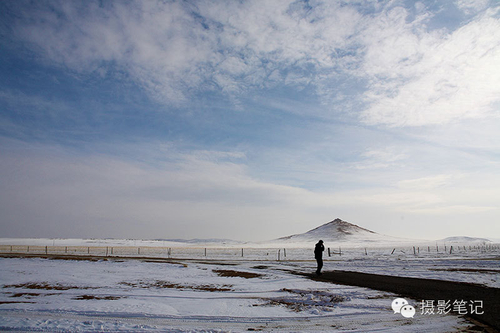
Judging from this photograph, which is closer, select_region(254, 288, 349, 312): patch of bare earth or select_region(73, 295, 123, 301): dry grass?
select_region(254, 288, 349, 312): patch of bare earth

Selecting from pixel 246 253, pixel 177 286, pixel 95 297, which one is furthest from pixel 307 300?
pixel 246 253

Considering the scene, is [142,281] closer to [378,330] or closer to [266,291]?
[266,291]

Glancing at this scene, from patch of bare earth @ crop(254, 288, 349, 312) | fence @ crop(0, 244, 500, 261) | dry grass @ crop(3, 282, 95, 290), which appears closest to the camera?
patch of bare earth @ crop(254, 288, 349, 312)

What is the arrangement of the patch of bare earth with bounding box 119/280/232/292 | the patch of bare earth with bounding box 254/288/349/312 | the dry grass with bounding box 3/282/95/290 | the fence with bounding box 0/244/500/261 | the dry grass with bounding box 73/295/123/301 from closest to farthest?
the patch of bare earth with bounding box 254/288/349/312 < the dry grass with bounding box 73/295/123/301 < the dry grass with bounding box 3/282/95/290 < the patch of bare earth with bounding box 119/280/232/292 < the fence with bounding box 0/244/500/261

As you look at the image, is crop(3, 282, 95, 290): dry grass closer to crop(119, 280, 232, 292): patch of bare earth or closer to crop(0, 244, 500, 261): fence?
crop(119, 280, 232, 292): patch of bare earth
